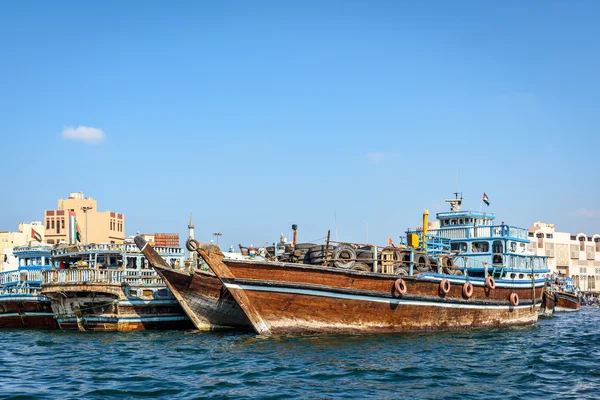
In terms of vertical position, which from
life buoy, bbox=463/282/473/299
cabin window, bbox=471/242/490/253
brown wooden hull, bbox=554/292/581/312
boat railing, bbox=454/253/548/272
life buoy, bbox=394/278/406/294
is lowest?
brown wooden hull, bbox=554/292/581/312

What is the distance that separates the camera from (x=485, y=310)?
24.9 m

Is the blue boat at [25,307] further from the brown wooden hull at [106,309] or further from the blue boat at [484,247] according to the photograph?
the blue boat at [484,247]

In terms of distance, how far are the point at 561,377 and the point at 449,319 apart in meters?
7.39

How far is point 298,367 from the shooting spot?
51.6 feet

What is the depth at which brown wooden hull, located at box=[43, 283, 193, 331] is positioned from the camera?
82.1 ft

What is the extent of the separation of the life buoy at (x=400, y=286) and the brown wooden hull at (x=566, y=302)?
30351 mm

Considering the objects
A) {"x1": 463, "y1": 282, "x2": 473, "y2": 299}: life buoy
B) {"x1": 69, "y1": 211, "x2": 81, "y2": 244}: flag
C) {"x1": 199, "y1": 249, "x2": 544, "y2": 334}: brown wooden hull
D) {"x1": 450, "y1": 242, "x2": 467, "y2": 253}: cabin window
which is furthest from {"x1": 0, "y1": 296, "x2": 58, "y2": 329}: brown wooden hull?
{"x1": 450, "y1": 242, "x2": 467, "y2": 253}: cabin window

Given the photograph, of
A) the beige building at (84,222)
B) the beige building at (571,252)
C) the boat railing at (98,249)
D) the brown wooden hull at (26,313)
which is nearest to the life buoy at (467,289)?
the boat railing at (98,249)

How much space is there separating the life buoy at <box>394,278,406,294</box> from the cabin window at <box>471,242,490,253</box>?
8.78 metres

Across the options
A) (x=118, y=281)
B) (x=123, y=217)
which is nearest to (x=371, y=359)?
(x=118, y=281)

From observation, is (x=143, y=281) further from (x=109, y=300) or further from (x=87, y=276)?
(x=87, y=276)

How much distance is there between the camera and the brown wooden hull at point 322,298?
66.2 ft

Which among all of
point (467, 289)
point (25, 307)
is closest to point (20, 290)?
point (25, 307)

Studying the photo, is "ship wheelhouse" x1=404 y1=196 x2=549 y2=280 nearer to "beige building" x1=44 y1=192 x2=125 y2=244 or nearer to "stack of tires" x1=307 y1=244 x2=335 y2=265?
"stack of tires" x1=307 y1=244 x2=335 y2=265
